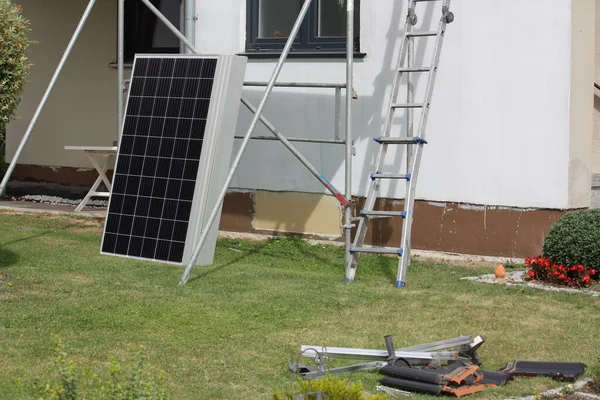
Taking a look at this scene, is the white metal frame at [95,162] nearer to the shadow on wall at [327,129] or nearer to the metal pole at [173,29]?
the shadow on wall at [327,129]

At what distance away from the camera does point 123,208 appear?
9.23 m

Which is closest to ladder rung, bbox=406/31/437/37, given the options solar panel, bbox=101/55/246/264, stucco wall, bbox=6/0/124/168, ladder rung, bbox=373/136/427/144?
ladder rung, bbox=373/136/427/144

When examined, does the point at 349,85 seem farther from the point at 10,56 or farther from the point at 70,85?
the point at 70,85

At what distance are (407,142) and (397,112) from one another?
3.73 feet

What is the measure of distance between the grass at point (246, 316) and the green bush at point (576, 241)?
40cm

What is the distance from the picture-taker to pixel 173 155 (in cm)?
905

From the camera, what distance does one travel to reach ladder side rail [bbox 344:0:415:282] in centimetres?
863

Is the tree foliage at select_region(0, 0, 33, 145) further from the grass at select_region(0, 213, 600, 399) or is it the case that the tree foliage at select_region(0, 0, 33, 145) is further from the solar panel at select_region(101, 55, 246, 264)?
the solar panel at select_region(101, 55, 246, 264)

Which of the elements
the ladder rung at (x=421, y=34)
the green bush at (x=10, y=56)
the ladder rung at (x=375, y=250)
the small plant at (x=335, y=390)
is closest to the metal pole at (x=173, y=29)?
the green bush at (x=10, y=56)

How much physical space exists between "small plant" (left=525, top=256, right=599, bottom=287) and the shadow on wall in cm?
188

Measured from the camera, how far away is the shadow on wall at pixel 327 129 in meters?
9.79

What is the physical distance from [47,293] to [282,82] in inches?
148

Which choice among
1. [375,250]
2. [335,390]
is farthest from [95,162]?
[335,390]

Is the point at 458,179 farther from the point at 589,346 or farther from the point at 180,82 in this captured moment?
the point at 589,346
